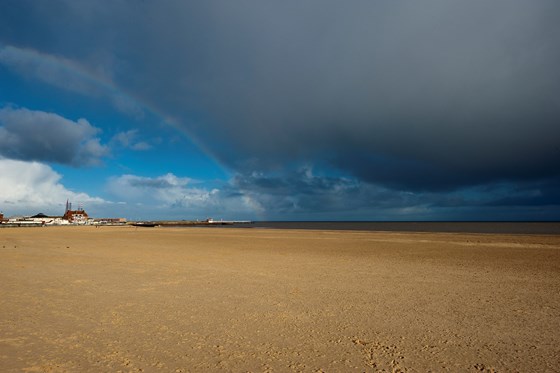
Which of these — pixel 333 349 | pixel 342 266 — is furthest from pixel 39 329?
pixel 342 266

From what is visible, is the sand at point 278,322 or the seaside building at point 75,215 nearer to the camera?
the sand at point 278,322

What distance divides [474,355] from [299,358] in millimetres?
3219

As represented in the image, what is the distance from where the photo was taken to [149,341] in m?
6.81

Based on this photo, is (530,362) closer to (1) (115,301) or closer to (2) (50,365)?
(2) (50,365)

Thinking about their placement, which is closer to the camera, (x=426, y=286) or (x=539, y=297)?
(x=539, y=297)

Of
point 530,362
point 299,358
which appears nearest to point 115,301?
point 299,358

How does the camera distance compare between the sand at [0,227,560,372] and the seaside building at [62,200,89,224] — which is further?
the seaside building at [62,200,89,224]

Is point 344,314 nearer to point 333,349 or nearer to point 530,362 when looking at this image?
point 333,349

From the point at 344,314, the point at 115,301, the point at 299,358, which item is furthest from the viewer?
the point at 115,301

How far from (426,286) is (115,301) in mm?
10660

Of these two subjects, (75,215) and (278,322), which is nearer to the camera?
(278,322)

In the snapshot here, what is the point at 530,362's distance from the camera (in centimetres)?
582

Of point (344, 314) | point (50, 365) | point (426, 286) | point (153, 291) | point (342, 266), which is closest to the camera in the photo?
point (50, 365)

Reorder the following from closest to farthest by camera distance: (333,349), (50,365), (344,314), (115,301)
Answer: (50,365), (333,349), (344,314), (115,301)
